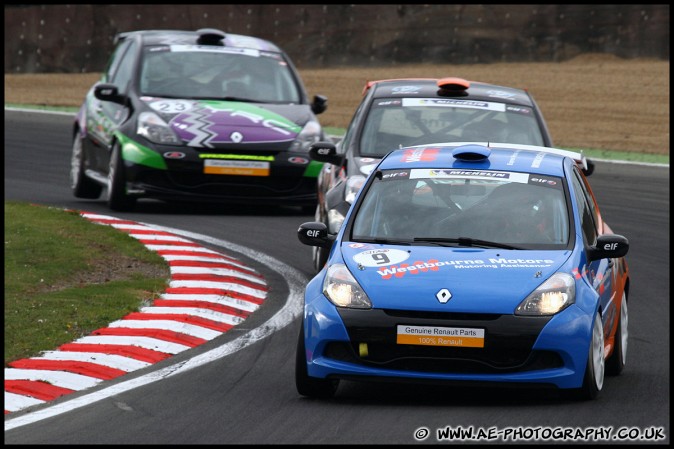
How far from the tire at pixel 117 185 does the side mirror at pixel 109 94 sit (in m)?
0.51

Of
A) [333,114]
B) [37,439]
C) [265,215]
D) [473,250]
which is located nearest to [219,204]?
[265,215]

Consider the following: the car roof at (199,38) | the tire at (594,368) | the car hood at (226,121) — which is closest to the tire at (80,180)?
the car roof at (199,38)

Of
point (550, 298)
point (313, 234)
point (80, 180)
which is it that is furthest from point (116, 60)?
point (550, 298)

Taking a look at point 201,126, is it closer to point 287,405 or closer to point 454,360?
point 287,405

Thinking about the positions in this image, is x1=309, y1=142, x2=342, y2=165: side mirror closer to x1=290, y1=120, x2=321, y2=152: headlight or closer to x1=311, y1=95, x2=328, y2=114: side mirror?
x1=290, y1=120, x2=321, y2=152: headlight

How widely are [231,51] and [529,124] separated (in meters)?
4.86

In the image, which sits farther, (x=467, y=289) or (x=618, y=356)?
(x=618, y=356)

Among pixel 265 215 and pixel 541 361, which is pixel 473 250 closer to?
pixel 541 361

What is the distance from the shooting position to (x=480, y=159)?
9391 millimetres

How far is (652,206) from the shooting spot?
18.3 meters

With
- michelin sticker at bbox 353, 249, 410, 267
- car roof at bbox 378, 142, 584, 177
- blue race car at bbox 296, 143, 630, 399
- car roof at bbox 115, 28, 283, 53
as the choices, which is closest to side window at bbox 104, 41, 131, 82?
car roof at bbox 115, 28, 283, 53

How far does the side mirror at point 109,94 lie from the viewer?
16.4 metres

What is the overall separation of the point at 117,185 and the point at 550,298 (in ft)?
28.9

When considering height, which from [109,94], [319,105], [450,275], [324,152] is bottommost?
[319,105]
